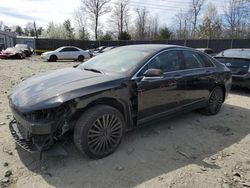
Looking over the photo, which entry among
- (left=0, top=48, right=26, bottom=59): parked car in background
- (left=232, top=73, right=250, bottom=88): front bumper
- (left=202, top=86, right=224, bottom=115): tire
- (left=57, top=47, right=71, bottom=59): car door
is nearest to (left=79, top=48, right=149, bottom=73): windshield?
(left=202, top=86, right=224, bottom=115): tire

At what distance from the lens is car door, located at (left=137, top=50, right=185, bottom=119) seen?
366cm

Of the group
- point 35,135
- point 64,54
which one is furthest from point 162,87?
point 64,54

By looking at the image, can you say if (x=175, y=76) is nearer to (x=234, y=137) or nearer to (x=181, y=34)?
(x=234, y=137)

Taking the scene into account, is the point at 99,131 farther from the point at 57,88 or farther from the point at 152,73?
the point at 152,73

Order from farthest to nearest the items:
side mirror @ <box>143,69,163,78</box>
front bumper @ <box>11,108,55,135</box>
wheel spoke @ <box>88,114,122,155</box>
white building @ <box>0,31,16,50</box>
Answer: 1. white building @ <box>0,31,16,50</box>
2. side mirror @ <box>143,69,163,78</box>
3. wheel spoke @ <box>88,114,122,155</box>
4. front bumper @ <box>11,108,55,135</box>

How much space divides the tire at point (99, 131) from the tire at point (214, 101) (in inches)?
99.5

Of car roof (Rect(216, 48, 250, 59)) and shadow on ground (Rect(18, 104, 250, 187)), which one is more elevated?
car roof (Rect(216, 48, 250, 59))

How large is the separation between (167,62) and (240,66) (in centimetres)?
432

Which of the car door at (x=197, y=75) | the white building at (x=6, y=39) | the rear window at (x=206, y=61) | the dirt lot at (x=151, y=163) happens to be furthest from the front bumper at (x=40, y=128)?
the white building at (x=6, y=39)

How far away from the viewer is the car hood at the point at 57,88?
2879 mm

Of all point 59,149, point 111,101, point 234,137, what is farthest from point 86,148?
point 234,137

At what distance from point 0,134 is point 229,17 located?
4309 cm

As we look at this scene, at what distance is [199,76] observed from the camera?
4.66 meters

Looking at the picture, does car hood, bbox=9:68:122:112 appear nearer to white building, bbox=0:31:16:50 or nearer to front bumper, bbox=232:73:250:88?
front bumper, bbox=232:73:250:88
